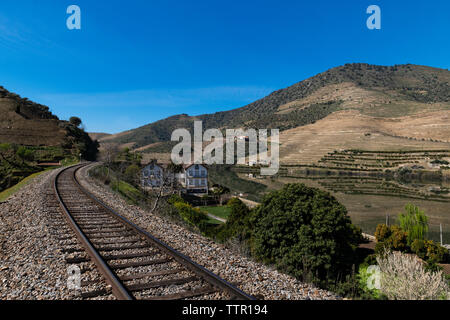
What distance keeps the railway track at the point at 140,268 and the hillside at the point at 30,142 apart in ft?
91.5

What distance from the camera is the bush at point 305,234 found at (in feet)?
32.8

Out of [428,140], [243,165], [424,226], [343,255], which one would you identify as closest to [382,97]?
[428,140]

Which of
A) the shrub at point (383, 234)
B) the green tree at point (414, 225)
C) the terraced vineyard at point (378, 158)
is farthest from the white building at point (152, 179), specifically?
the terraced vineyard at point (378, 158)

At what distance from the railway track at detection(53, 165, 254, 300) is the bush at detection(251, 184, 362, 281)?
5052 millimetres

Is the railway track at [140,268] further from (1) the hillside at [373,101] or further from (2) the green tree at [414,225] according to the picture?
(1) the hillside at [373,101]

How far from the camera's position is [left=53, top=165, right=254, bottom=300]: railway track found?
14.0 feet

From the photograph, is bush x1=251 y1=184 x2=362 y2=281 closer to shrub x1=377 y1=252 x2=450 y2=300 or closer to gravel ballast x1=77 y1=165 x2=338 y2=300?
gravel ballast x1=77 y1=165 x2=338 y2=300

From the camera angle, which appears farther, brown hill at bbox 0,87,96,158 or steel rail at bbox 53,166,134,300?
brown hill at bbox 0,87,96,158

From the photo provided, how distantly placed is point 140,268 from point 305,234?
674 centimetres

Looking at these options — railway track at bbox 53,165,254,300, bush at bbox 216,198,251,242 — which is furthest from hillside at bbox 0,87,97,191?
railway track at bbox 53,165,254,300

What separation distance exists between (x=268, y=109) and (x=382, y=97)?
70.7m

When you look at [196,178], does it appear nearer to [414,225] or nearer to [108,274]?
[414,225]

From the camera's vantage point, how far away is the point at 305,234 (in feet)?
33.6

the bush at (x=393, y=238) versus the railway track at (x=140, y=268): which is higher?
the railway track at (x=140, y=268)
